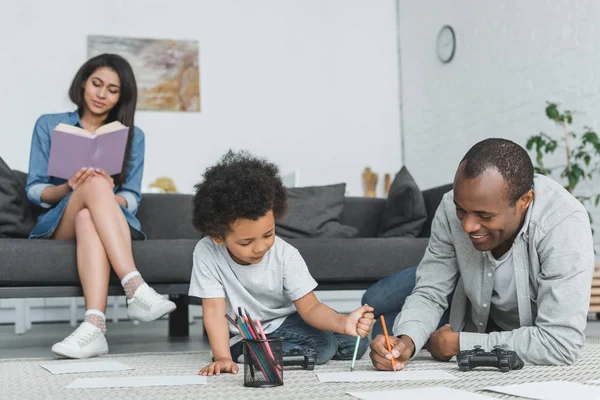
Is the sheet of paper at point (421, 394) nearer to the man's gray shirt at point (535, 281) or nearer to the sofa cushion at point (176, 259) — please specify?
the man's gray shirt at point (535, 281)

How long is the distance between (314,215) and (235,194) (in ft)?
5.28

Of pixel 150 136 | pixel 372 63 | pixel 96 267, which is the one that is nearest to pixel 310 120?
pixel 372 63

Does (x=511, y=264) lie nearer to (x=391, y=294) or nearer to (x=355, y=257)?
(x=391, y=294)

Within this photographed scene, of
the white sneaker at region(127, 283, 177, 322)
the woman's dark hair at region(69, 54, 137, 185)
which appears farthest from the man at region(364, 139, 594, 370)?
the woman's dark hair at region(69, 54, 137, 185)

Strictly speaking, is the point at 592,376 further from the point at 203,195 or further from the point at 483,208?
the point at 203,195

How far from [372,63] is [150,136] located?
6.10 ft

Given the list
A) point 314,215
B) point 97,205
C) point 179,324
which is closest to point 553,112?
point 314,215

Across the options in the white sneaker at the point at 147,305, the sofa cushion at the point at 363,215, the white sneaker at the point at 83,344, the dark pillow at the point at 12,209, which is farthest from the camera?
the sofa cushion at the point at 363,215

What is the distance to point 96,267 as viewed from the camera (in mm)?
2307

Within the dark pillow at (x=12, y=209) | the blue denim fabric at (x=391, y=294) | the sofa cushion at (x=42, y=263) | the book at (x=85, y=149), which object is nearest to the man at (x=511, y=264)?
the blue denim fabric at (x=391, y=294)

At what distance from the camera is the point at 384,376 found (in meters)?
1.46

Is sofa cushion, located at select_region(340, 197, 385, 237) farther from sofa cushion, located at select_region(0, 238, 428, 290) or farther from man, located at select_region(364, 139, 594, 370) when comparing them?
man, located at select_region(364, 139, 594, 370)

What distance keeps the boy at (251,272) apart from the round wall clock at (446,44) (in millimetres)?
3677

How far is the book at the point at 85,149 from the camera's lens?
8.04 ft
